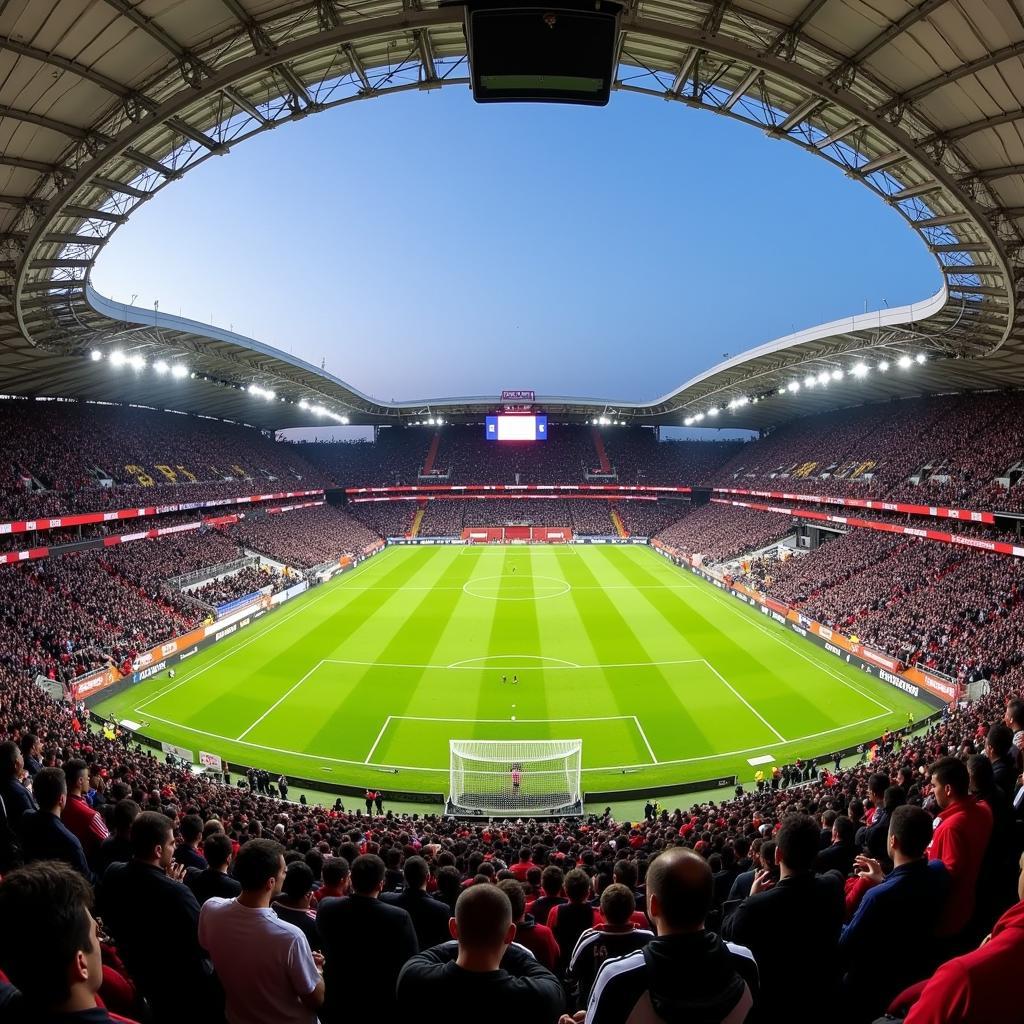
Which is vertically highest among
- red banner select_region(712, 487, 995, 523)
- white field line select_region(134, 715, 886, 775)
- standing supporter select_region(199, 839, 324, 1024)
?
red banner select_region(712, 487, 995, 523)

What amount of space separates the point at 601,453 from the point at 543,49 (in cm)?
7771

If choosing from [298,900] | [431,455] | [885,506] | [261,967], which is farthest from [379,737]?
[431,455]

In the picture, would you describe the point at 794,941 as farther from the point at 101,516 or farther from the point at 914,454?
the point at 914,454

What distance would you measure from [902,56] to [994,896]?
15.7 metres

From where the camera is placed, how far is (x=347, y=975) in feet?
12.3

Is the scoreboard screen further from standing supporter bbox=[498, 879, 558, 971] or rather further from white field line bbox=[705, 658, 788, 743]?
standing supporter bbox=[498, 879, 558, 971]

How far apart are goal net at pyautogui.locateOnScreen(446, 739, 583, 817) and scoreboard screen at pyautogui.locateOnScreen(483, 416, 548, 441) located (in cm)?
5953

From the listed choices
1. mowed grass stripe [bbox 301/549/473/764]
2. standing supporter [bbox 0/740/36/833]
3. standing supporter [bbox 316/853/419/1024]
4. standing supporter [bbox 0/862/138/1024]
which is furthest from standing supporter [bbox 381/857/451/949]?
mowed grass stripe [bbox 301/549/473/764]

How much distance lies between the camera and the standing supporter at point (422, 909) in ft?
16.7

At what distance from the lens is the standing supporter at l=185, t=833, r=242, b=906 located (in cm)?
506

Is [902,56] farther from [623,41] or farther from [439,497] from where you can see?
[439,497]

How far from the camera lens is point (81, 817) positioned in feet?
22.1

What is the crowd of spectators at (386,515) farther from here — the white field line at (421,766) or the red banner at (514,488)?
the white field line at (421,766)

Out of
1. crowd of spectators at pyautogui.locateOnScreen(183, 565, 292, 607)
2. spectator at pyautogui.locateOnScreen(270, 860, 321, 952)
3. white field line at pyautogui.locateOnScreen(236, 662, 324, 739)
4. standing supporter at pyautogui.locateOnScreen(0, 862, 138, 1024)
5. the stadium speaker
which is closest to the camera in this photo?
standing supporter at pyautogui.locateOnScreen(0, 862, 138, 1024)
